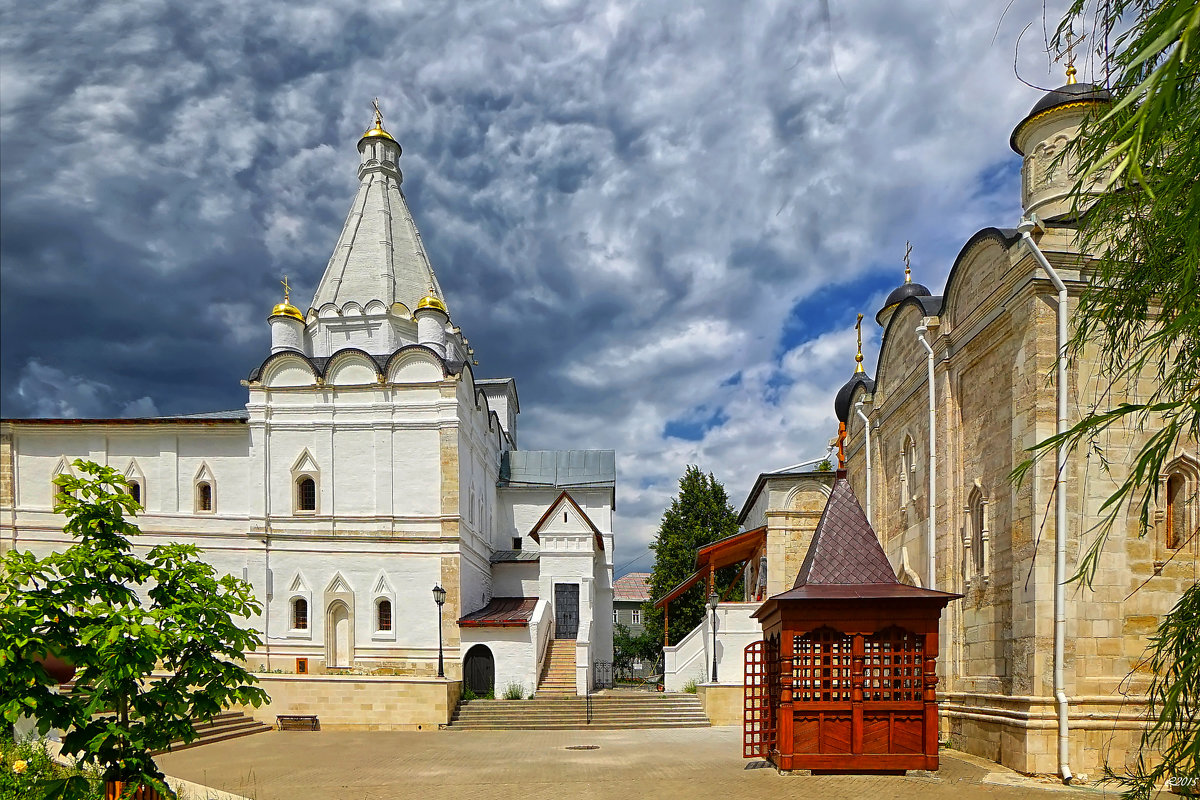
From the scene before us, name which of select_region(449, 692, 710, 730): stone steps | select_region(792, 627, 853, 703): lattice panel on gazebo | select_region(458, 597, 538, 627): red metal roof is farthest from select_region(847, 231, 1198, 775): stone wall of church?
select_region(458, 597, 538, 627): red metal roof

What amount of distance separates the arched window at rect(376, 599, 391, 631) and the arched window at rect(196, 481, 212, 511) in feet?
20.1

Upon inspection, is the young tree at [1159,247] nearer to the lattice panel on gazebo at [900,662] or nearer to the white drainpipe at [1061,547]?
the white drainpipe at [1061,547]

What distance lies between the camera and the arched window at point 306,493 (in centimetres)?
2602

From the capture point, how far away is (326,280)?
101 feet

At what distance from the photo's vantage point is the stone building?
10.9m

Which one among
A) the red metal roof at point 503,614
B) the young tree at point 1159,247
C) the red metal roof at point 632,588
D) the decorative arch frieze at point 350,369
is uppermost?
the decorative arch frieze at point 350,369

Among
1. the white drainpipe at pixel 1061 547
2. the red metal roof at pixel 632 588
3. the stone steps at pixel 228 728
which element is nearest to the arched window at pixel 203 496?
the stone steps at pixel 228 728

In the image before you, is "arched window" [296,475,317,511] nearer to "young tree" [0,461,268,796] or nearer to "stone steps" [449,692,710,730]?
"stone steps" [449,692,710,730]

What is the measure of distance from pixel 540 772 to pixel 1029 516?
7604 mm

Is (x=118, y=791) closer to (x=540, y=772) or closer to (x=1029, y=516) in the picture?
(x=540, y=772)

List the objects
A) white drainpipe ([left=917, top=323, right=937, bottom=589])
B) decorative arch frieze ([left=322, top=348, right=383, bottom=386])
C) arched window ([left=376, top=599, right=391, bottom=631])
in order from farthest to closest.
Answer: decorative arch frieze ([left=322, top=348, right=383, bottom=386])
arched window ([left=376, top=599, right=391, bottom=631])
white drainpipe ([left=917, top=323, right=937, bottom=589])

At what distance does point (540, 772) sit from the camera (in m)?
12.6

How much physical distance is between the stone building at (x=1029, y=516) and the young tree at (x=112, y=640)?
792 cm

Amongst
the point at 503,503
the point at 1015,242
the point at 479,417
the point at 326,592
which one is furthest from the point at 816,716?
the point at 503,503
